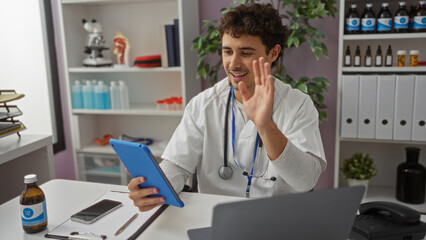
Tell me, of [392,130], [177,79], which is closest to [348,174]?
[392,130]

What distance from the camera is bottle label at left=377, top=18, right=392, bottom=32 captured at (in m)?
2.16

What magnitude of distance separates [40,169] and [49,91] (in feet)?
3.48

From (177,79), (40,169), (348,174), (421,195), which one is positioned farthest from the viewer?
(177,79)

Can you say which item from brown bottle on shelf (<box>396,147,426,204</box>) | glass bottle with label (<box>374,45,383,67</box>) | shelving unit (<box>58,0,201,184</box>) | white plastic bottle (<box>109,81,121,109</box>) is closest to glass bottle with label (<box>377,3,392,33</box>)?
glass bottle with label (<box>374,45,383,67</box>)

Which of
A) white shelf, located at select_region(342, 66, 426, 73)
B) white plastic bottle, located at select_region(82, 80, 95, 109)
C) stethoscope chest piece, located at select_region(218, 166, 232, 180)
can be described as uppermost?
white shelf, located at select_region(342, 66, 426, 73)

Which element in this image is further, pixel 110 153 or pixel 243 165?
pixel 110 153

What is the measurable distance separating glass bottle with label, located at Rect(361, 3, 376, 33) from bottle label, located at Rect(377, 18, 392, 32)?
0.09ft

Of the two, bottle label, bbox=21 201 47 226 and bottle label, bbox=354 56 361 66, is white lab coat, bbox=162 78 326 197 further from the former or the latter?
bottle label, bbox=354 56 361 66

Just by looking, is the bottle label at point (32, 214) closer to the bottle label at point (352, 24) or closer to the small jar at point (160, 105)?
the small jar at point (160, 105)

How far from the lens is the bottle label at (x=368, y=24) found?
2182 millimetres

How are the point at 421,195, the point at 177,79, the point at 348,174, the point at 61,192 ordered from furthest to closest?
the point at 177,79
the point at 348,174
the point at 421,195
the point at 61,192

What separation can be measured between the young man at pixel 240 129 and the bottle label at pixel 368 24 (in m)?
0.85

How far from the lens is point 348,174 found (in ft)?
7.96

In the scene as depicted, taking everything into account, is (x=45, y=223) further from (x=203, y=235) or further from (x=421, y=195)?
(x=421, y=195)
